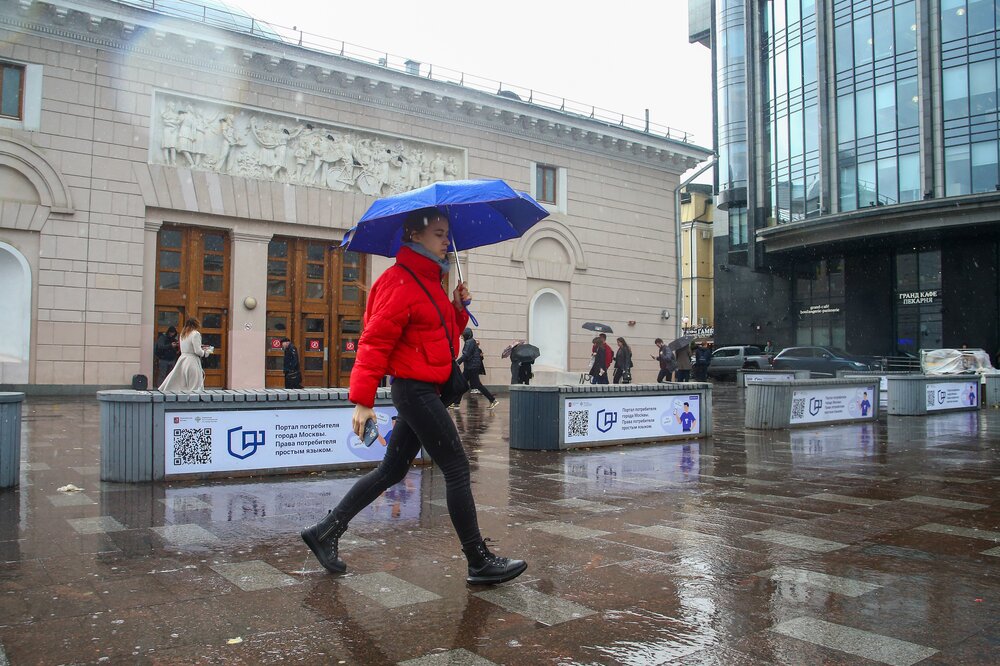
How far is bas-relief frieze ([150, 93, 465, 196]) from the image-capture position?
68.9 ft

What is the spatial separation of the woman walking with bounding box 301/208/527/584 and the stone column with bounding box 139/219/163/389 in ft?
59.9

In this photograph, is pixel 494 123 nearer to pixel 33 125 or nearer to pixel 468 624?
pixel 33 125

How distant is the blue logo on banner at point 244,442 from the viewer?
26.0 ft

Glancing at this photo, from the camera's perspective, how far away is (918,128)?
3519 cm

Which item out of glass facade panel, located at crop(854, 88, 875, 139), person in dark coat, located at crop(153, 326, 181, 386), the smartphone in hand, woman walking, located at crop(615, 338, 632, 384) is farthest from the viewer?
glass facade panel, located at crop(854, 88, 875, 139)

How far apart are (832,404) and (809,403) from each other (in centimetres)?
83

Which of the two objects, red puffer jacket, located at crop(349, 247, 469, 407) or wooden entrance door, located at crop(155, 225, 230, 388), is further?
wooden entrance door, located at crop(155, 225, 230, 388)

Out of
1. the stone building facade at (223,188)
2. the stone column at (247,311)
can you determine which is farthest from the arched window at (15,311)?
the stone column at (247,311)

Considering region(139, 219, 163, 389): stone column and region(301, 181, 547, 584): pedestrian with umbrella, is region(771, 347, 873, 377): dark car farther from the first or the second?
region(301, 181, 547, 584): pedestrian with umbrella

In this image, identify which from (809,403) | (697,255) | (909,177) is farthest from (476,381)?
(697,255)

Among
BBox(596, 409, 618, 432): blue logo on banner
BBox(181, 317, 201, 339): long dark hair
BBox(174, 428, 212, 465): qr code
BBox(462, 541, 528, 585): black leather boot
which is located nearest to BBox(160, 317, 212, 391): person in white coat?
BBox(181, 317, 201, 339): long dark hair

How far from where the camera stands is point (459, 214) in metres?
4.85

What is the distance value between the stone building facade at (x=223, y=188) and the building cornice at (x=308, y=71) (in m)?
0.05

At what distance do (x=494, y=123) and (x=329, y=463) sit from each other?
2034 cm
